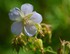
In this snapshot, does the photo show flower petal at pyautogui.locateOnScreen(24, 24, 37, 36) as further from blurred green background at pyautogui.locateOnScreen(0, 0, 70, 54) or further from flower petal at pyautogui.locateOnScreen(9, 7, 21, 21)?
blurred green background at pyautogui.locateOnScreen(0, 0, 70, 54)

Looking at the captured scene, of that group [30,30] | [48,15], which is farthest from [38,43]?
[48,15]

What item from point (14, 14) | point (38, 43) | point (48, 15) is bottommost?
point (48, 15)

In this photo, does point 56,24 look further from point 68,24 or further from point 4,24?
point 4,24

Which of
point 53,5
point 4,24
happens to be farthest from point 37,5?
point 4,24

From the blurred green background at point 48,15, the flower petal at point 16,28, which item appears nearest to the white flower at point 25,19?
the flower petal at point 16,28

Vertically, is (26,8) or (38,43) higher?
(26,8)

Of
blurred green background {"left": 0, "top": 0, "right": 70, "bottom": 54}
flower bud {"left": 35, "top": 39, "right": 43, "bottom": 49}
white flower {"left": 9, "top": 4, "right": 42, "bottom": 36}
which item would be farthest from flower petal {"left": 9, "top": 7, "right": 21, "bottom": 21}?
blurred green background {"left": 0, "top": 0, "right": 70, "bottom": 54}

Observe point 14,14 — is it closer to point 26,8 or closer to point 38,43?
point 26,8
